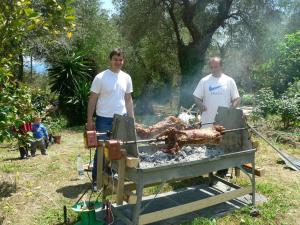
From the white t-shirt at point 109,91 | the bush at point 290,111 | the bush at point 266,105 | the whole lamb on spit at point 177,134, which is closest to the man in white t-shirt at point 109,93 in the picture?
the white t-shirt at point 109,91

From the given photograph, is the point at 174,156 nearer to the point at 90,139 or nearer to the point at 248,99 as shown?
the point at 90,139

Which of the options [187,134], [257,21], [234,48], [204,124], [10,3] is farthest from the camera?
[234,48]

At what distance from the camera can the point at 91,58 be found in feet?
62.5

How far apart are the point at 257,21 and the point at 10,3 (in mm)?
14609

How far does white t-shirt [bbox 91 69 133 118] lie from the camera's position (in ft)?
17.0

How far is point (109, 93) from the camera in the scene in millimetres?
5207

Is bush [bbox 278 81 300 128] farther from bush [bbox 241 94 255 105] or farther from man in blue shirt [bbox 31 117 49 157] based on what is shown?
man in blue shirt [bbox 31 117 49 157]

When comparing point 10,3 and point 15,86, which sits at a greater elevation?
point 10,3

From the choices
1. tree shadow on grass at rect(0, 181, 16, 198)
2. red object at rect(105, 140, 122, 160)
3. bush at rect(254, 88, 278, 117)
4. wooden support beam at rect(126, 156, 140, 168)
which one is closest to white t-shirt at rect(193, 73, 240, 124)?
wooden support beam at rect(126, 156, 140, 168)

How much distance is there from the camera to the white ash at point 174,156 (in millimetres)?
4719

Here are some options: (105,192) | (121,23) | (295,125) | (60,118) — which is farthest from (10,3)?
(121,23)

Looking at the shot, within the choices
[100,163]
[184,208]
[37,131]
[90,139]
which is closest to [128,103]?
[100,163]

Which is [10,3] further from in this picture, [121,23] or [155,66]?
[155,66]

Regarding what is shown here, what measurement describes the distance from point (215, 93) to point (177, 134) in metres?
1.50
